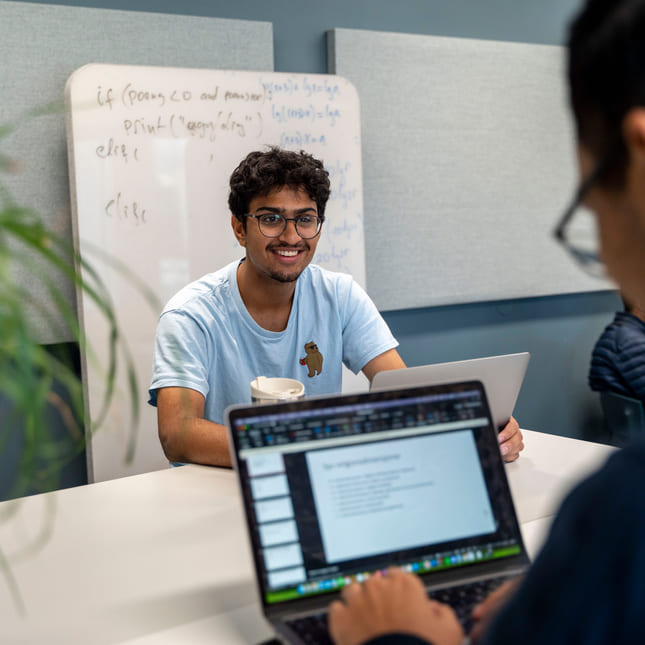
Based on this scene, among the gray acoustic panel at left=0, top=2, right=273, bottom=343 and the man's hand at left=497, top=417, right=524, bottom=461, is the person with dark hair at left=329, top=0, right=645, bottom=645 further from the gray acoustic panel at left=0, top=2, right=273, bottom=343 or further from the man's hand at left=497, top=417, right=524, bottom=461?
the gray acoustic panel at left=0, top=2, right=273, bottom=343

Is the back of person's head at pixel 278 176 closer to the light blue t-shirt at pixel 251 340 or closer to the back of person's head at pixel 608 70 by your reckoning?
the light blue t-shirt at pixel 251 340

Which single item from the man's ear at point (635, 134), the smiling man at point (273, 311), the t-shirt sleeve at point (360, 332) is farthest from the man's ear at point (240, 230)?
the man's ear at point (635, 134)

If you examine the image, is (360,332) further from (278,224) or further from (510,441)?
(510,441)

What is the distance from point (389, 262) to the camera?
2.93 meters

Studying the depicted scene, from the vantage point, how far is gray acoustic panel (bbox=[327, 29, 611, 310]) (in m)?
2.86

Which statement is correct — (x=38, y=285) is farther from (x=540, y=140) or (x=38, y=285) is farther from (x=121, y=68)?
(x=540, y=140)

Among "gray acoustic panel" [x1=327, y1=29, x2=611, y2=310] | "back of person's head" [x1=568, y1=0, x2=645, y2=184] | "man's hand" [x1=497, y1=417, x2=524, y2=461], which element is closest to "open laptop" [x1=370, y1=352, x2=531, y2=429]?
"man's hand" [x1=497, y1=417, x2=524, y2=461]

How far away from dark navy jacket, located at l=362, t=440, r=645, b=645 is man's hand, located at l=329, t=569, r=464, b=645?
0.24 m

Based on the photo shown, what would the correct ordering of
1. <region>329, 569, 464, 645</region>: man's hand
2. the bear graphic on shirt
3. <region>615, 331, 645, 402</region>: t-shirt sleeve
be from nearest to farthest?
1. <region>329, 569, 464, 645</region>: man's hand
2. the bear graphic on shirt
3. <region>615, 331, 645, 402</region>: t-shirt sleeve

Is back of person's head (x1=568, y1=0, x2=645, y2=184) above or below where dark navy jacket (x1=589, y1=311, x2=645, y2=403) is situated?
above

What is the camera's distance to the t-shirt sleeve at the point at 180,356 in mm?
1570

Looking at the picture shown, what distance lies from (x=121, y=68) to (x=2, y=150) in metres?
0.45

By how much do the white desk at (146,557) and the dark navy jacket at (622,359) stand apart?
112 cm

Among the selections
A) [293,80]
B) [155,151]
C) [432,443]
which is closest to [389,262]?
[293,80]
